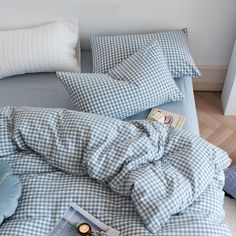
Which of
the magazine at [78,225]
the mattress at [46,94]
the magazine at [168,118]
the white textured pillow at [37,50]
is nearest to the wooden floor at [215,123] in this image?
the mattress at [46,94]

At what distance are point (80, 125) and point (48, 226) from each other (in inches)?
14.8

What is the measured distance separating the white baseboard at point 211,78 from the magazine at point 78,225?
4.16 ft

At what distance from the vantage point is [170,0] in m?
1.81

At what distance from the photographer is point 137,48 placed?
67.8 inches

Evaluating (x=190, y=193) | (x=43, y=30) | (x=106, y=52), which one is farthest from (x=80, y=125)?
(x=43, y=30)

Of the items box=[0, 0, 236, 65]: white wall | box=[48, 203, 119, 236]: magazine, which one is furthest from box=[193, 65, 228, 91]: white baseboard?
box=[48, 203, 119, 236]: magazine

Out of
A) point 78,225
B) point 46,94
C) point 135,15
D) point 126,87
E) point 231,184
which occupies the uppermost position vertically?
point 135,15

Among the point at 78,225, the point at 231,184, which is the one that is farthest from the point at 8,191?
the point at 231,184

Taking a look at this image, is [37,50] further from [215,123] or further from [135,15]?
[215,123]

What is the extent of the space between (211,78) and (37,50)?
3.47ft

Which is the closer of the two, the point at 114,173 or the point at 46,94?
the point at 114,173

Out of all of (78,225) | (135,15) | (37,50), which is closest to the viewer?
(78,225)

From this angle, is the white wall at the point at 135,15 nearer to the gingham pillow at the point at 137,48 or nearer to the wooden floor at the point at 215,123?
the gingham pillow at the point at 137,48

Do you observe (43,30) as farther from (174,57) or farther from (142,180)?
(142,180)
